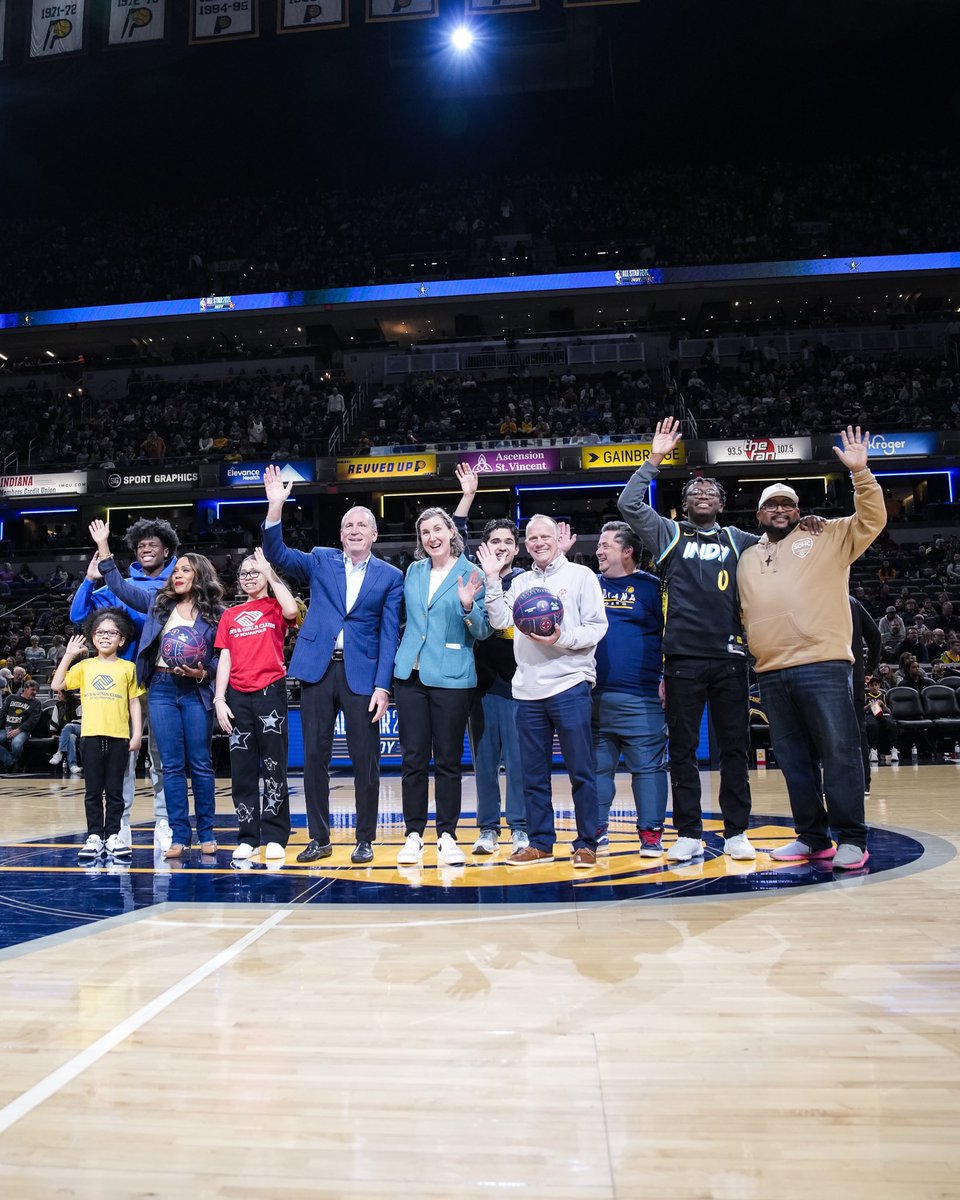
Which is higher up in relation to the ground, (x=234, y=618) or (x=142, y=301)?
(x=142, y=301)

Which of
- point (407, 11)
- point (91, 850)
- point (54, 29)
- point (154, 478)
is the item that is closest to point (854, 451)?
point (91, 850)

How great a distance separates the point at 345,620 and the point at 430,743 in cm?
79

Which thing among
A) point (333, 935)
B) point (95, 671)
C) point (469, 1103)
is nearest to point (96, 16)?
point (95, 671)

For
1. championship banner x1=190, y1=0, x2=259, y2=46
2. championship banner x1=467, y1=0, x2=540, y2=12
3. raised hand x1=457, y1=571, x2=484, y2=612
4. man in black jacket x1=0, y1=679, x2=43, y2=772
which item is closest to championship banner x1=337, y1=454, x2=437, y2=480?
championship banner x1=190, y1=0, x2=259, y2=46

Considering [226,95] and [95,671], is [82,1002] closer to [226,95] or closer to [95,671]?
[95,671]

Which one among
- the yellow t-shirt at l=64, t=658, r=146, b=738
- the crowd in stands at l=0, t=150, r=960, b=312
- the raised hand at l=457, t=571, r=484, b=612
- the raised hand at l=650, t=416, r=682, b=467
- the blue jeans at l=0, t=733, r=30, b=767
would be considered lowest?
the blue jeans at l=0, t=733, r=30, b=767

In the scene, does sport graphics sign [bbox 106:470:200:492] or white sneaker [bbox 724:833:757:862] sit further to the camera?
sport graphics sign [bbox 106:470:200:492]

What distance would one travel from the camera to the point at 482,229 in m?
30.4

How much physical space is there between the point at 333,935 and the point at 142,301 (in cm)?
3025

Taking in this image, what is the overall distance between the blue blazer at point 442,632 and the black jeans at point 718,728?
1.03 metres

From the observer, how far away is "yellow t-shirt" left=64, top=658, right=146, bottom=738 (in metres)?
4.89

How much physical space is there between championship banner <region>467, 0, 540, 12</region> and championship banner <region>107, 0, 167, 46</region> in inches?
188

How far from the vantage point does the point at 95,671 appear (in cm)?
502

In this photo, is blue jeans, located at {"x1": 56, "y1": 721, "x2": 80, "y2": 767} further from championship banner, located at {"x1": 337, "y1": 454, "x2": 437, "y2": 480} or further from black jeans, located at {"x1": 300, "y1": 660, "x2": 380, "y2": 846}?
championship banner, located at {"x1": 337, "y1": 454, "x2": 437, "y2": 480}
